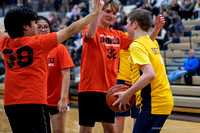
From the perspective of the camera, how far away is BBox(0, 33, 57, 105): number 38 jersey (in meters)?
2.51

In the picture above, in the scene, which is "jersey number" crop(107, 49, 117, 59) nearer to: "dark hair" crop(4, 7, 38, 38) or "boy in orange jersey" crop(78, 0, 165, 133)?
"boy in orange jersey" crop(78, 0, 165, 133)

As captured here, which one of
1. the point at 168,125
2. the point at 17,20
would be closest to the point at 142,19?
the point at 17,20

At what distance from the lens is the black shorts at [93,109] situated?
3.35 metres

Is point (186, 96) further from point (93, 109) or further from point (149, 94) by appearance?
point (149, 94)

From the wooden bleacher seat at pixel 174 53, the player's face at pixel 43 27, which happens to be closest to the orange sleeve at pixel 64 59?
the player's face at pixel 43 27

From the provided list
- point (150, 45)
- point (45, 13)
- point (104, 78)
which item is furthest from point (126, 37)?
point (45, 13)

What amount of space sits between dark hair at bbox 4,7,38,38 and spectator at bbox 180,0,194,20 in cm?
1229

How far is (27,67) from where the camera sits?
251 cm

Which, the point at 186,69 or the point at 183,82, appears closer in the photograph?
the point at 183,82

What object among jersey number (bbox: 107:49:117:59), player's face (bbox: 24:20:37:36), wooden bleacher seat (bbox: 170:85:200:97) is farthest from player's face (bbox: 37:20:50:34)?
wooden bleacher seat (bbox: 170:85:200:97)

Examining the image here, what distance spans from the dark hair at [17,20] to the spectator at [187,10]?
12.3 metres

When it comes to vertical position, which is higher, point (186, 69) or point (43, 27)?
point (43, 27)

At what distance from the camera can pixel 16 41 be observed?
100.0 inches

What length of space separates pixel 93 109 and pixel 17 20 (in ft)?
4.65
